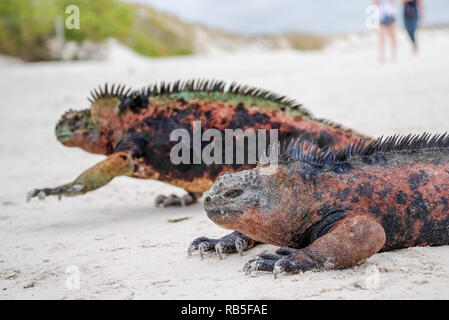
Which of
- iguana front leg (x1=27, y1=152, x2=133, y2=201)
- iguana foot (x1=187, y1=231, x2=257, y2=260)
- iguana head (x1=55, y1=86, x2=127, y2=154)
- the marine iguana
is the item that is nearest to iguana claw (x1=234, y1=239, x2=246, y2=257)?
iguana foot (x1=187, y1=231, x2=257, y2=260)

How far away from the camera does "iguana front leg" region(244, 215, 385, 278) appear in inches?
107

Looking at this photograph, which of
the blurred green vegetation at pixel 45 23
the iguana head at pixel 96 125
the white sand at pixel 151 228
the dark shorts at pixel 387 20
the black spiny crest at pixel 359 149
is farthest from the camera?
the blurred green vegetation at pixel 45 23

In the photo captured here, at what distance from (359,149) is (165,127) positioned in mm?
2273

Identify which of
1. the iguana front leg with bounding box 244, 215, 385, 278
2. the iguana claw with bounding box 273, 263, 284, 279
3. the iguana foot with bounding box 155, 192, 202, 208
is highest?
the iguana front leg with bounding box 244, 215, 385, 278

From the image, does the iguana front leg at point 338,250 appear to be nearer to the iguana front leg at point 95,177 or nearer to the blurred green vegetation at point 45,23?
the iguana front leg at point 95,177

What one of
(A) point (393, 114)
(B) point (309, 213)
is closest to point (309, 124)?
(B) point (309, 213)

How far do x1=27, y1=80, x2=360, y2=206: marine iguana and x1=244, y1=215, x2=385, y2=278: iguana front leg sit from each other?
2.00m

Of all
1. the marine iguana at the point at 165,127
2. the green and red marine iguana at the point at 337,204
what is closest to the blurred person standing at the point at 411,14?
the marine iguana at the point at 165,127

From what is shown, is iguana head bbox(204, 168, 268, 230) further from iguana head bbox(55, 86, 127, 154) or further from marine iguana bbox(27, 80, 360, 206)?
iguana head bbox(55, 86, 127, 154)

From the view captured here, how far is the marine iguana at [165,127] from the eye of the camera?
483cm

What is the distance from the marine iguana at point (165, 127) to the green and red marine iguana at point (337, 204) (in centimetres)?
164

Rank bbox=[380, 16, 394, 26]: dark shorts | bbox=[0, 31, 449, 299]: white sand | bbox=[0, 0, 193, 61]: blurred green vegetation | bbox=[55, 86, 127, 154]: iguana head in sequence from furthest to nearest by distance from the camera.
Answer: bbox=[0, 0, 193, 61]: blurred green vegetation < bbox=[380, 16, 394, 26]: dark shorts < bbox=[55, 86, 127, 154]: iguana head < bbox=[0, 31, 449, 299]: white sand

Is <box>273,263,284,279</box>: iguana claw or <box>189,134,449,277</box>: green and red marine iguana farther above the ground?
<box>189,134,449,277</box>: green and red marine iguana

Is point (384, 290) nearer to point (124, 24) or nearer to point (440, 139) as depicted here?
point (440, 139)
